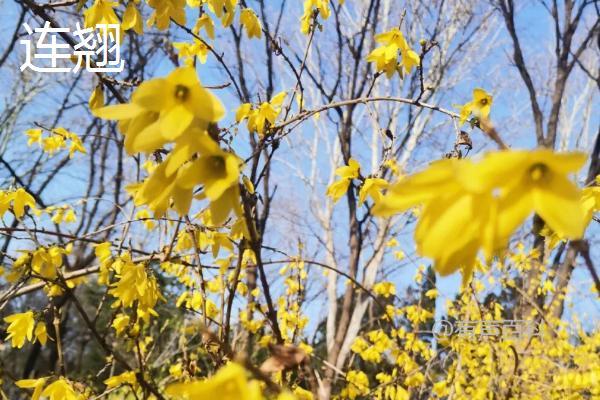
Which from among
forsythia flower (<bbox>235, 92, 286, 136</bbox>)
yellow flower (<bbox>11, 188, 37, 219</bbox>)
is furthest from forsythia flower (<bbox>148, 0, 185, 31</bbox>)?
yellow flower (<bbox>11, 188, 37, 219</bbox>)

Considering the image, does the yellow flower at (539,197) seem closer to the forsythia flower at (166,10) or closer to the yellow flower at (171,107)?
the yellow flower at (171,107)

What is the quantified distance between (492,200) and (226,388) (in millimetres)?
294

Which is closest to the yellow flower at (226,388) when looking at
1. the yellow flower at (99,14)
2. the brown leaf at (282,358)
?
the brown leaf at (282,358)

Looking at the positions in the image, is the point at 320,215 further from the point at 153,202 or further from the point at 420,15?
the point at 153,202

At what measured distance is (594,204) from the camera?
3.51 feet

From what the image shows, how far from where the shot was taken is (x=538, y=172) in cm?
49

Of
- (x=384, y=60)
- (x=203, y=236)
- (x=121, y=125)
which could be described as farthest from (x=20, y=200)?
(x=121, y=125)

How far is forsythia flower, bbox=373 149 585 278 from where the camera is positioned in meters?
0.48

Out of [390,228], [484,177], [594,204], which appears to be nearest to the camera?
[484,177]

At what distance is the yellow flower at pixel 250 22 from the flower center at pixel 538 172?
1.87 metres

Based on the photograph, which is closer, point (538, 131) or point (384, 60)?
point (384, 60)

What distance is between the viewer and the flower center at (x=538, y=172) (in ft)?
1.61

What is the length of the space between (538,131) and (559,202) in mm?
7461

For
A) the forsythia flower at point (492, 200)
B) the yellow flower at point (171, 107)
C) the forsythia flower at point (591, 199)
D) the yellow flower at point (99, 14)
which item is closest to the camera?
the forsythia flower at point (492, 200)
